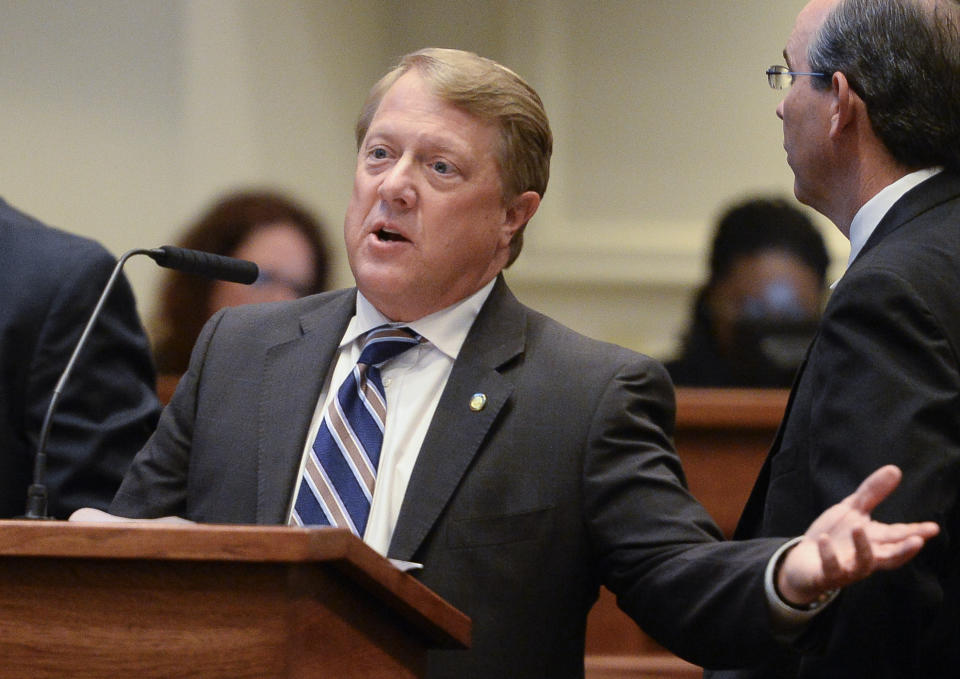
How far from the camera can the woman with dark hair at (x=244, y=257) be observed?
4.53 meters

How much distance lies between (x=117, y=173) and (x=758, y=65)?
8.36 ft

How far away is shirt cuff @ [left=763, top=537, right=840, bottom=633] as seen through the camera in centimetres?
182

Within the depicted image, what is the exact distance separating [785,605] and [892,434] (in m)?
0.28

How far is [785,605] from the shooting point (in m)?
1.82

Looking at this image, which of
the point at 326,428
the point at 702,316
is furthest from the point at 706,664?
the point at 702,316

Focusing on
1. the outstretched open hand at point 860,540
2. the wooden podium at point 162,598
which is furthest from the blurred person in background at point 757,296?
the wooden podium at point 162,598

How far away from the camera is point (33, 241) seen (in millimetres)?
2688

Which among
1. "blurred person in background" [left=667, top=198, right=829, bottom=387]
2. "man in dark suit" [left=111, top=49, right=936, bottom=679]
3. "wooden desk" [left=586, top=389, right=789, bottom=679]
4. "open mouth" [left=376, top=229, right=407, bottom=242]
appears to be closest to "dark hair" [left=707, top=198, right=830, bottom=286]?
"blurred person in background" [left=667, top=198, right=829, bottom=387]

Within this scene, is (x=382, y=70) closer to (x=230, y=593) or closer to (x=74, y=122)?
(x=74, y=122)

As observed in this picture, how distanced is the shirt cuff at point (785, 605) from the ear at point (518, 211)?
868 mm

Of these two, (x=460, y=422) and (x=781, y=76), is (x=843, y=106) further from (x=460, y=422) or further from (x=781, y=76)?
(x=460, y=422)

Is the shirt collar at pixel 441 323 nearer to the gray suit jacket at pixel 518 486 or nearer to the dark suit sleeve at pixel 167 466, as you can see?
the gray suit jacket at pixel 518 486

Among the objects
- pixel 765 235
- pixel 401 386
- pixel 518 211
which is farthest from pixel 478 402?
pixel 765 235

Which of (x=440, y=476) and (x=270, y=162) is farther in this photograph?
(x=270, y=162)
